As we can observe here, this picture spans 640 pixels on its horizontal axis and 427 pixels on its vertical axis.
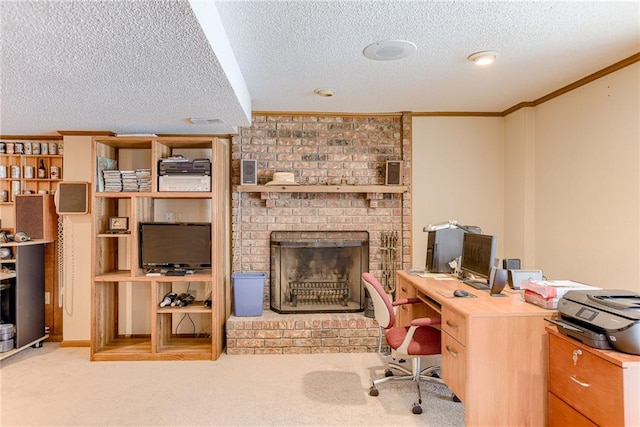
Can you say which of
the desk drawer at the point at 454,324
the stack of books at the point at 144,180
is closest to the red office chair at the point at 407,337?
the desk drawer at the point at 454,324

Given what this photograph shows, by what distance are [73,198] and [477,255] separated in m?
3.82

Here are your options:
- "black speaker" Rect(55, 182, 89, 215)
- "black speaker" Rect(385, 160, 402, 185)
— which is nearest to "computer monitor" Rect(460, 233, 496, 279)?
"black speaker" Rect(385, 160, 402, 185)

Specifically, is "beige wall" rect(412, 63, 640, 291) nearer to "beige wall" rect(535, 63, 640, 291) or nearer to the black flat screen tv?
"beige wall" rect(535, 63, 640, 291)

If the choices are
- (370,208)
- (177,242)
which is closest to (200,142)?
(177,242)

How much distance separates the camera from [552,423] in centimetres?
200

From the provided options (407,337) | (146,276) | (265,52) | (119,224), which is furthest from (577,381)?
(119,224)

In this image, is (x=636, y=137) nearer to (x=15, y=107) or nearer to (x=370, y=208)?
(x=370, y=208)

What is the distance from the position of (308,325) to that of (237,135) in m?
2.08

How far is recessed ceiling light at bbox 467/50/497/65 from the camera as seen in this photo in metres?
2.55

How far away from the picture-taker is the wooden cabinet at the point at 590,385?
5.11ft

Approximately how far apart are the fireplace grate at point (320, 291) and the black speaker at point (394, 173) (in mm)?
1189

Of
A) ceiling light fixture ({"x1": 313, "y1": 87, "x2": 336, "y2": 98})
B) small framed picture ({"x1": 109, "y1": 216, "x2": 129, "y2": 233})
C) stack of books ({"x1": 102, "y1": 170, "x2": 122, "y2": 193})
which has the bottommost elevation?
small framed picture ({"x1": 109, "y1": 216, "x2": 129, "y2": 233})

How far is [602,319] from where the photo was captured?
1713 millimetres

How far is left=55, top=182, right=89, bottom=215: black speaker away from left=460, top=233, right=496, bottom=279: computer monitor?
3602mm
